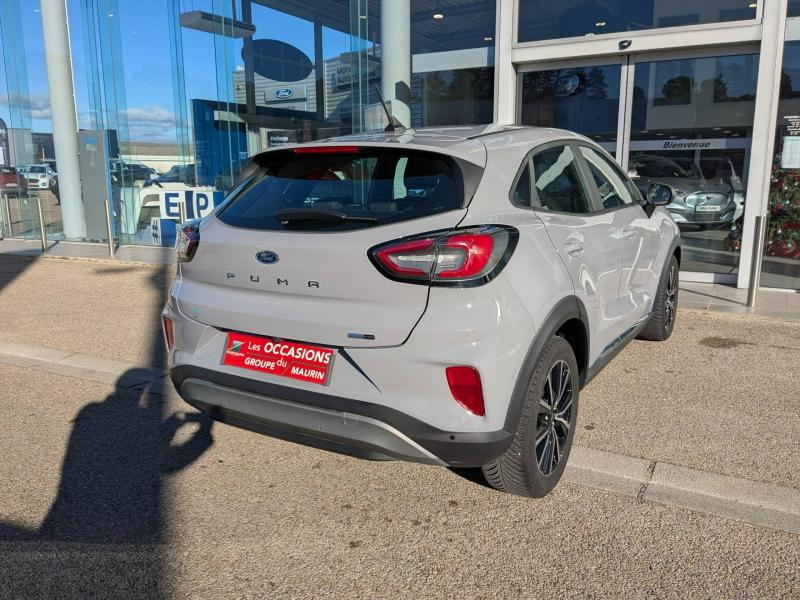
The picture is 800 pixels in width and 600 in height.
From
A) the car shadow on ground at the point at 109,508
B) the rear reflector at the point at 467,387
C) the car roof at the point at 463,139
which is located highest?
the car roof at the point at 463,139

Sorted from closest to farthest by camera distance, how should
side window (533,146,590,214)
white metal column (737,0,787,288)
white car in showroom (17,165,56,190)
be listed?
side window (533,146,590,214) < white metal column (737,0,787,288) < white car in showroom (17,165,56,190)

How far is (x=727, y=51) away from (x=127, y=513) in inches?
320

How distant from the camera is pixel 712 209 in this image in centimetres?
864

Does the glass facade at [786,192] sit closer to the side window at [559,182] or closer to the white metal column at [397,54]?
the white metal column at [397,54]

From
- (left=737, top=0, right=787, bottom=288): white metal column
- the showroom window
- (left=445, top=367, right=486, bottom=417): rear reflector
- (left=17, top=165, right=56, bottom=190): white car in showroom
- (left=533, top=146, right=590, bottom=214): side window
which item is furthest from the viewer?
(left=17, top=165, right=56, bottom=190): white car in showroom

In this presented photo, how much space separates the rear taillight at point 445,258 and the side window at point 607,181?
166 centimetres

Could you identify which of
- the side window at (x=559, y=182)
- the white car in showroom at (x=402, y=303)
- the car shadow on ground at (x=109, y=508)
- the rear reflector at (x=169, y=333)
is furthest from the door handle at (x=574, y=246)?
the car shadow on ground at (x=109, y=508)

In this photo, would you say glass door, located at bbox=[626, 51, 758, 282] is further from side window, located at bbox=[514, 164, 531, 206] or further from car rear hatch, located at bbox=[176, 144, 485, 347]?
car rear hatch, located at bbox=[176, 144, 485, 347]

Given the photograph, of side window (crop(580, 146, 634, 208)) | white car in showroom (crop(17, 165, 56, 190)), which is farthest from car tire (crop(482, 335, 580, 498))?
white car in showroom (crop(17, 165, 56, 190))

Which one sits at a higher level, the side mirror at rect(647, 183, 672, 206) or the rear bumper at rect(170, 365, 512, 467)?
the side mirror at rect(647, 183, 672, 206)

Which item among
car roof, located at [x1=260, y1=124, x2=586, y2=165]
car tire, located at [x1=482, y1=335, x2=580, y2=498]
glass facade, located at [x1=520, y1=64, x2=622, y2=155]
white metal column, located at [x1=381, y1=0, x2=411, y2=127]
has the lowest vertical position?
car tire, located at [x1=482, y1=335, x2=580, y2=498]

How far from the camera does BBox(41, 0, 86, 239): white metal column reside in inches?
512

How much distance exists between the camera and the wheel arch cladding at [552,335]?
2.77 metres

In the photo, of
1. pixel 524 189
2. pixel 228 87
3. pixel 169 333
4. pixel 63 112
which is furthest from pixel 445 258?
pixel 63 112
